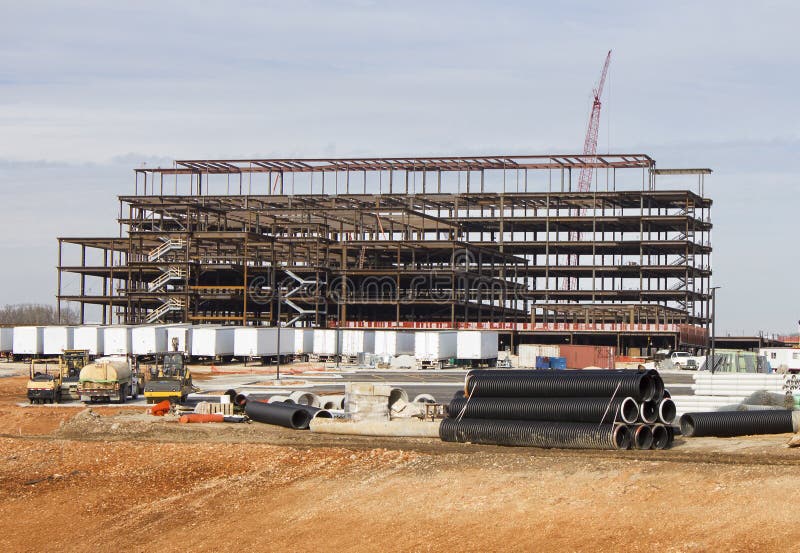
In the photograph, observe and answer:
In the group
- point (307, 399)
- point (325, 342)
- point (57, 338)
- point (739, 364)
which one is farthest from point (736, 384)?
point (57, 338)

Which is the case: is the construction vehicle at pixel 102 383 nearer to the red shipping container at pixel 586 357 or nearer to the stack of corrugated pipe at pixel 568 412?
the stack of corrugated pipe at pixel 568 412

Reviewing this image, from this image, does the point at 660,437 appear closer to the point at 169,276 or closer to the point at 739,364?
the point at 739,364

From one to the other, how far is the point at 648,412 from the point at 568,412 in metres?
2.20

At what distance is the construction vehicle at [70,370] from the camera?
51.7 meters

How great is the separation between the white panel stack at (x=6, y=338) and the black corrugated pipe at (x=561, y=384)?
271ft

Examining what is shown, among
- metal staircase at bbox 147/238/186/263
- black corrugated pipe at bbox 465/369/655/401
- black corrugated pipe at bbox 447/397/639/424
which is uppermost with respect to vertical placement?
metal staircase at bbox 147/238/186/263

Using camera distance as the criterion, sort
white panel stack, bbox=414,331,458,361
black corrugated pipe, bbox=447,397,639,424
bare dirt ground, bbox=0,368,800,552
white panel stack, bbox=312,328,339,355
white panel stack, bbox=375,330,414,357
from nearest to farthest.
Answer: bare dirt ground, bbox=0,368,800,552, black corrugated pipe, bbox=447,397,639,424, white panel stack, bbox=414,331,458,361, white panel stack, bbox=375,330,414,357, white panel stack, bbox=312,328,339,355

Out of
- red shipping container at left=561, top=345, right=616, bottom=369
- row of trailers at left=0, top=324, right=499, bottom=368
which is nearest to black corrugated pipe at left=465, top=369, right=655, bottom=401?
row of trailers at left=0, top=324, right=499, bottom=368

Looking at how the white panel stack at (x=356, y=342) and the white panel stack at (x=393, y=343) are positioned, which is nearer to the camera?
the white panel stack at (x=393, y=343)

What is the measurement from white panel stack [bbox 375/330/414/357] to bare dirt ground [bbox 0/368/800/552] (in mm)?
64078

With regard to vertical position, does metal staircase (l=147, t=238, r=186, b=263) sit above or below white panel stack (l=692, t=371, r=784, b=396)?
above

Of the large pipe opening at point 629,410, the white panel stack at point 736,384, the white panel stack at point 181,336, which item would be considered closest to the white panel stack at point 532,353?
the white panel stack at point 181,336

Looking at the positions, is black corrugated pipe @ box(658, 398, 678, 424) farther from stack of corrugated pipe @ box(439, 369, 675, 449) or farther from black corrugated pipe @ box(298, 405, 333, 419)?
black corrugated pipe @ box(298, 405, 333, 419)

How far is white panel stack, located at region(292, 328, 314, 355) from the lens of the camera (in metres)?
101
